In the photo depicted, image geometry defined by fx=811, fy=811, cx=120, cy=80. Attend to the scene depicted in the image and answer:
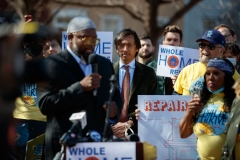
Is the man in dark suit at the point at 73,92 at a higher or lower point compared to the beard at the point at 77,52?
lower

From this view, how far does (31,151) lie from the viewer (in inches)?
400

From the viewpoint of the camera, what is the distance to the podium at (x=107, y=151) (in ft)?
25.0

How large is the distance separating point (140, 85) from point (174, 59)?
143cm

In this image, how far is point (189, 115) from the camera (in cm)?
891

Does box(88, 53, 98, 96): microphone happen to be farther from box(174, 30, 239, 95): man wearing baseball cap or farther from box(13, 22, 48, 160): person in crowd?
box(13, 22, 48, 160): person in crowd

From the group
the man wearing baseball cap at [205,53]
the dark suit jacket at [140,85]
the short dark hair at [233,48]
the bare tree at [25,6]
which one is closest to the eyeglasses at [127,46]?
the dark suit jacket at [140,85]

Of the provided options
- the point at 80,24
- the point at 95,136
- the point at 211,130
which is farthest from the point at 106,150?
the point at 211,130

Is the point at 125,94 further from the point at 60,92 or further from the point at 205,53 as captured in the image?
the point at 60,92

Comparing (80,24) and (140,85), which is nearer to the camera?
(80,24)

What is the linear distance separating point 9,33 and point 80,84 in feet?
6.11

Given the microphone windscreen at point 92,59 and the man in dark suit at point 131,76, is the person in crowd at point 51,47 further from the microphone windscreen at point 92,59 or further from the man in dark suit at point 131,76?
the microphone windscreen at point 92,59

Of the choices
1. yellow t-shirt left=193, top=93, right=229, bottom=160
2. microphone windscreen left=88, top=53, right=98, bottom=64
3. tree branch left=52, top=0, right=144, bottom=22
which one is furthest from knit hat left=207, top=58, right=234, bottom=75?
tree branch left=52, top=0, right=144, bottom=22

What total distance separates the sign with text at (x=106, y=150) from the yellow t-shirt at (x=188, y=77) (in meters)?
2.75

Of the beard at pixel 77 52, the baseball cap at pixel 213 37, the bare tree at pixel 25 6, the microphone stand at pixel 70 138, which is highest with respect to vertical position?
the bare tree at pixel 25 6
